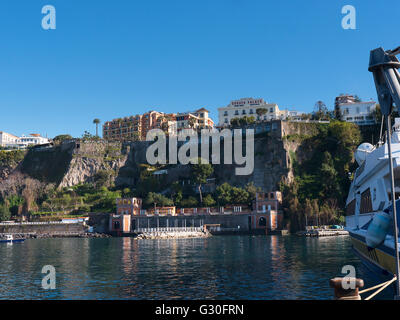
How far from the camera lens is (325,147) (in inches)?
3991

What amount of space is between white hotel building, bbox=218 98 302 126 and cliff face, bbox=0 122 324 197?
2878 centimetres

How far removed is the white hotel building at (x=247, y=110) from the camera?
135500mm

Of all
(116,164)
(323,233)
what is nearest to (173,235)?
(323,233)

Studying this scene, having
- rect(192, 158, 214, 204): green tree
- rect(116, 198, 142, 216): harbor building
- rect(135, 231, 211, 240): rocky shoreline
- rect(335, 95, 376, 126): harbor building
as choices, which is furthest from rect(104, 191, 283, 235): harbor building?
rect(335, 95, 376, 126): harbor building

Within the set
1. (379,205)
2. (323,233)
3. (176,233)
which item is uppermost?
(379,205)

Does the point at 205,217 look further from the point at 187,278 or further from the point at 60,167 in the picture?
the point at 187,278

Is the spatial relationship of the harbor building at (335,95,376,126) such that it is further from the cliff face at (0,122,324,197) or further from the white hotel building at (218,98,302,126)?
the white hotel building at (218,98,302,126)

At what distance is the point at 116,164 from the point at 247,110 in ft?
160

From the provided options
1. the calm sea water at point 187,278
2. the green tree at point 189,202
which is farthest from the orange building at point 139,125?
the calm sea water at point 187,278

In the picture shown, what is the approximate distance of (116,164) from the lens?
125 m

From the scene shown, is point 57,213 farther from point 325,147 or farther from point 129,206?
point 325,147
